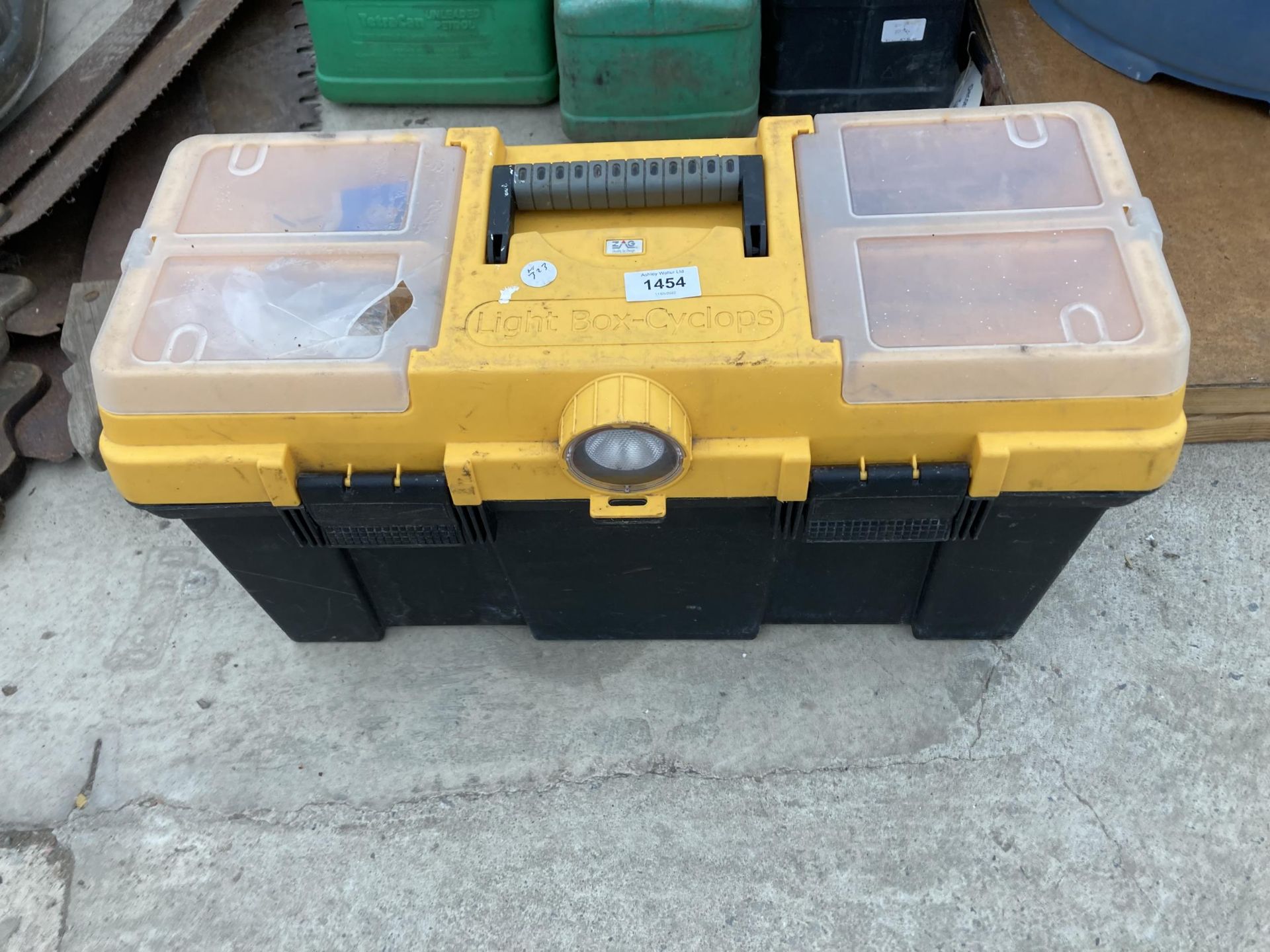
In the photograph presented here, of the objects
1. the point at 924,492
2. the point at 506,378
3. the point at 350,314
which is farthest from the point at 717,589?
the point at 350,314

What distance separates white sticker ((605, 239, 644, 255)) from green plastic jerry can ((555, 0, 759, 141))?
0.75 metres

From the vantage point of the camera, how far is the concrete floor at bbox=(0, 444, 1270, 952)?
1.09m

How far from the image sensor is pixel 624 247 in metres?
0.95

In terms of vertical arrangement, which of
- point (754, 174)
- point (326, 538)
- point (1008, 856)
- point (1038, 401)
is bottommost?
point (1008, 856)

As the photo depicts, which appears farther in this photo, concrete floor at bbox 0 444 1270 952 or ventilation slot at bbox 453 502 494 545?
concrete floor at bbox 0 444 1270 952

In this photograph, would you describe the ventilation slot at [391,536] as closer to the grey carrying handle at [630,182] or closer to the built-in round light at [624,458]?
the built-in round light at [624,458]

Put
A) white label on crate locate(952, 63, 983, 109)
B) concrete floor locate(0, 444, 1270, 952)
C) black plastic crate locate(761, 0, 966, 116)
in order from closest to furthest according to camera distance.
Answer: concrete floor locate(0, 444, 1270, 952), black plastic crate locate(761, 0, 966, 116), white label on crate locate(952, 63, 983, 109)

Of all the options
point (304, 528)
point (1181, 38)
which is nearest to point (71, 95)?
point (304, 528)

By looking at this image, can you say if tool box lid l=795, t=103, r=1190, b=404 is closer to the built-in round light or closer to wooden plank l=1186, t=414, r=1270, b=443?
the built-in round light

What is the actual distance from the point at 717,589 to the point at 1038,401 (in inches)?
18.6

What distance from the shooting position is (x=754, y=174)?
39.3 inches

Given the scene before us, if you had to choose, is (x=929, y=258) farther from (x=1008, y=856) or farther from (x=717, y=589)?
(x=1008, y=856)

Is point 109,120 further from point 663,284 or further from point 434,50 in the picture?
point 663,284

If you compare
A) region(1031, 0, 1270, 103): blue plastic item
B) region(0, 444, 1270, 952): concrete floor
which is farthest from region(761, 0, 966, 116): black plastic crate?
region(0, 444, 1270, 952): concrete floor
